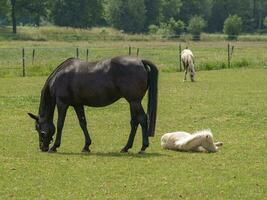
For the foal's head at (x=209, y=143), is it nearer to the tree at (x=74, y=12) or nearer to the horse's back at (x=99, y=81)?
the horse's back at (x=99, y=81)

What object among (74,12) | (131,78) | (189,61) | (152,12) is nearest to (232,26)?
(152,12)

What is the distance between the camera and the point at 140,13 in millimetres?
112000

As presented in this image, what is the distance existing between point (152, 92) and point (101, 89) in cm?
91

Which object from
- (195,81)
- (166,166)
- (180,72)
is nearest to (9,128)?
(166,166)

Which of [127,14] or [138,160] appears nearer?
[138,160]

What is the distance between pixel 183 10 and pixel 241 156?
118869 mm

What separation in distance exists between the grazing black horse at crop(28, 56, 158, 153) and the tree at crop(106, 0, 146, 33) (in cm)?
9951

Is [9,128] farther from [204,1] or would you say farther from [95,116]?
[204,1]

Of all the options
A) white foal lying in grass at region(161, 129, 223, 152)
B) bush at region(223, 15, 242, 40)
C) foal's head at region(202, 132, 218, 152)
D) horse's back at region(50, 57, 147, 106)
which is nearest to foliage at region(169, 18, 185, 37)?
bush at region(223, 15, 242, 40)

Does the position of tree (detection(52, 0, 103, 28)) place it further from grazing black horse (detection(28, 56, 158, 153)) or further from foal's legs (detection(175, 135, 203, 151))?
foal's legs (detection(175, 135, 203, 151))

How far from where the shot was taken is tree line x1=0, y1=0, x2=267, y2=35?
321ft

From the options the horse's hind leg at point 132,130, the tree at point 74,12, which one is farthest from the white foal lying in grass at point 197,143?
the tree at point 74,12

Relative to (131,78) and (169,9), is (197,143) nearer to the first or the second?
(131,78)

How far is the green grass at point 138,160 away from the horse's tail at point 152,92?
1.84 ft
